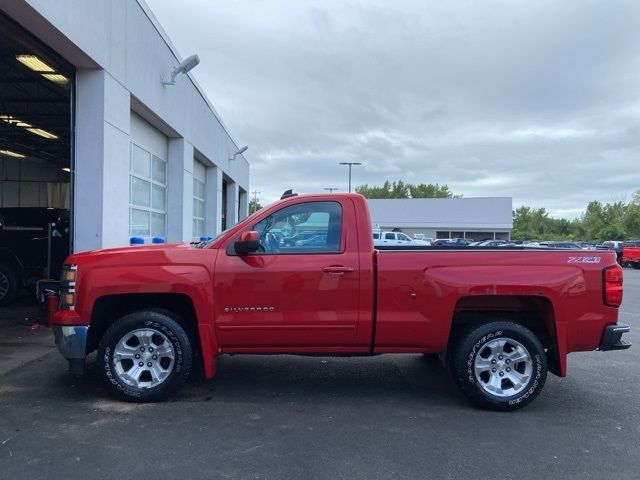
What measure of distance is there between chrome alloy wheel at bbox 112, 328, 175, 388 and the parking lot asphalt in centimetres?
25

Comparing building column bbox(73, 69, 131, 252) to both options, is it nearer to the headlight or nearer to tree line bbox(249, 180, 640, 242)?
the headlight

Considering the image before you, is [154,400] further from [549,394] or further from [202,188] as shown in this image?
[202,188]

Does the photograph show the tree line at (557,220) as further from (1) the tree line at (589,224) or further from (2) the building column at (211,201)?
(2) the building column at (211,201)

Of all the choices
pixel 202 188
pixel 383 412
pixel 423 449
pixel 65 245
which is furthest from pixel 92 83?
pixel 202 188

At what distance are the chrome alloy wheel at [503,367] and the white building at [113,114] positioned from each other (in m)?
6.30

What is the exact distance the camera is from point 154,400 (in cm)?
477

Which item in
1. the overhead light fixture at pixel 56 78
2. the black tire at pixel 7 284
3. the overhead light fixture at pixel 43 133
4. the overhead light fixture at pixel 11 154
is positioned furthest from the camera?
the overhead light fixture at pixel 11 154

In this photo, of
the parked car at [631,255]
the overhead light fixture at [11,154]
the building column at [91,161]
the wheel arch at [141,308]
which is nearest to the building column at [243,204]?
the overhead light fixture at [11,154]

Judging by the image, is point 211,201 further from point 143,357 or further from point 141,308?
point 143,357

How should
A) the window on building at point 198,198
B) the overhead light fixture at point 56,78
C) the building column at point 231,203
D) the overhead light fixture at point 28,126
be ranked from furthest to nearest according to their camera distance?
the building column at point 231,203 → the window on building at point 198,198 → the overhead light fixture at point 28,126 → the overhead light fixture at point 56,78

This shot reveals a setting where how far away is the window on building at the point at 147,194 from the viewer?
36.0 ft

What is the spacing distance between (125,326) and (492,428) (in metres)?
3.42

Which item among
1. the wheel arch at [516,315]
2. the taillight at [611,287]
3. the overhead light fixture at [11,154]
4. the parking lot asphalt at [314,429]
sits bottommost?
the parking lot asphalt at [314,429]

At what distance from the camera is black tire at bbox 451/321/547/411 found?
4711 millimetres
